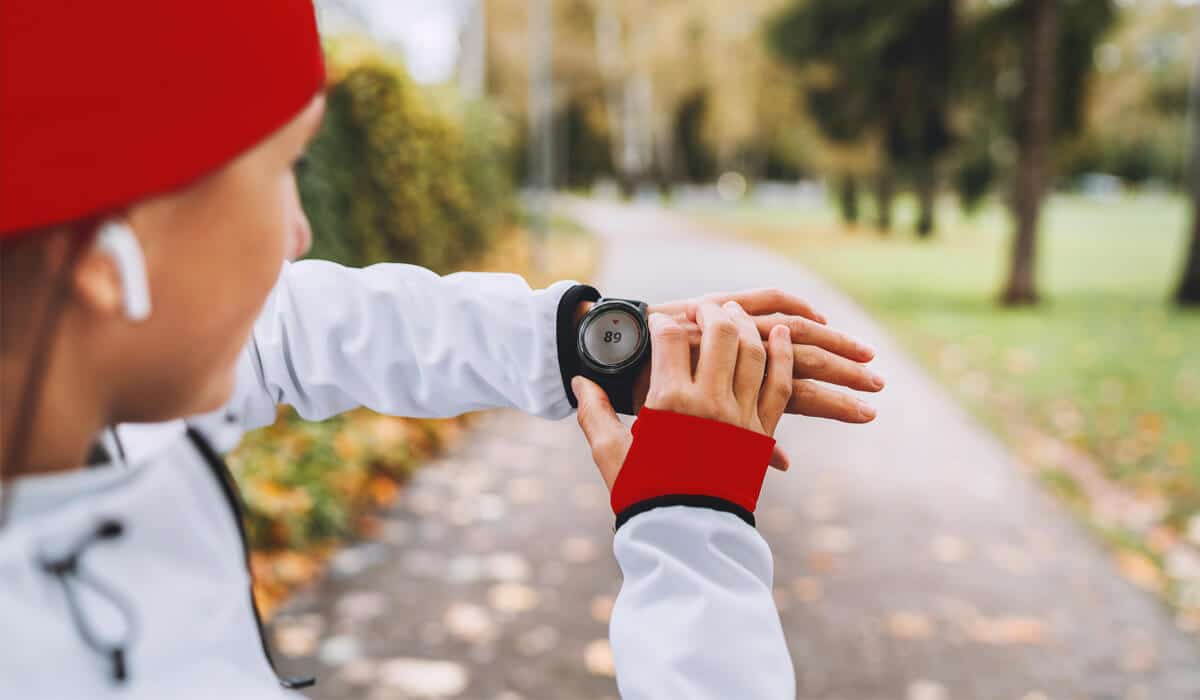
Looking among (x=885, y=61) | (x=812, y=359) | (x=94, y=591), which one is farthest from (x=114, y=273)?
(x=885, y=61)

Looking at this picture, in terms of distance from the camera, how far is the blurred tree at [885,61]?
15328 millimetres

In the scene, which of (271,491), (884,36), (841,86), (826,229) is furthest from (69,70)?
(826,229)

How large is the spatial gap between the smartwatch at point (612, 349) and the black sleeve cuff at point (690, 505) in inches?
11.4

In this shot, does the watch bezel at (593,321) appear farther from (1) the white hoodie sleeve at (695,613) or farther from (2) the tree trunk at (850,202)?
(2) the tree trunk at (850,202)

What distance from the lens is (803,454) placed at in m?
5.96

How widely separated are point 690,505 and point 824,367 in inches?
12.5

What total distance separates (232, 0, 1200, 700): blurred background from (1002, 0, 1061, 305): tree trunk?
0.04 m

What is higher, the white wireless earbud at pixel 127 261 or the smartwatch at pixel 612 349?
the white wireless earbud at pixel 127 261

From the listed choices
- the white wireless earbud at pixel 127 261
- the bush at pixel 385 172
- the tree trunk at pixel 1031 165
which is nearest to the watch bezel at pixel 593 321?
the white wireless earbud at pixel 127 261

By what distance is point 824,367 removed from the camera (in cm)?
117

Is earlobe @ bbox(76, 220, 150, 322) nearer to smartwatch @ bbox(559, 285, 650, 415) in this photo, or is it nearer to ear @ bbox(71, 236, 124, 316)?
ear @ bbox(71, 236, 124, 316)

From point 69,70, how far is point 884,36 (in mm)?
16155

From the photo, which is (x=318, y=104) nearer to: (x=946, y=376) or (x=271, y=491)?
(x=271, y=491)

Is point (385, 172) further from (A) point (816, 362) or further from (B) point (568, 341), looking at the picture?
(A) point (816, 362)
